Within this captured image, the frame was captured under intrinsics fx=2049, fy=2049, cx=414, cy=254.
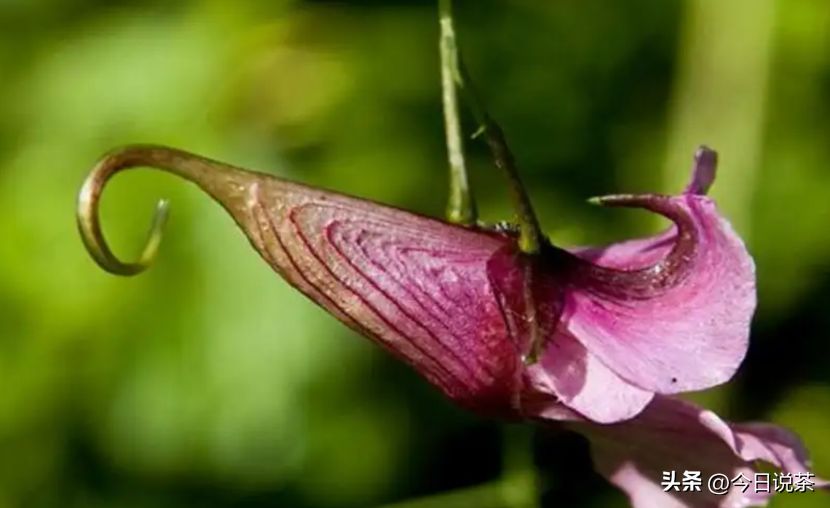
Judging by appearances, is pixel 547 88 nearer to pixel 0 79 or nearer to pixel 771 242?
pixel 771 242

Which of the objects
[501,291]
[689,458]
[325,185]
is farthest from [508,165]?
[325,185]

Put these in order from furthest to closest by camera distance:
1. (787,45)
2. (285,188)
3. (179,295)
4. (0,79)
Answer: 1. (787,45)
2. (0,79)
3. (179,295)
4. (285,188)

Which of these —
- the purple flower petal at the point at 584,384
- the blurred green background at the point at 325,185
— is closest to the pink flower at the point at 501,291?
the purple flower petal at the point at 584,384

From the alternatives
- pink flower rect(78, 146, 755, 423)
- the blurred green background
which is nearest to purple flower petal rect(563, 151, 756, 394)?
pink flower rect(78, 146, 755, 423)

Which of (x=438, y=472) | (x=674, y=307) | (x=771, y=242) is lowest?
(x=438, y=472)

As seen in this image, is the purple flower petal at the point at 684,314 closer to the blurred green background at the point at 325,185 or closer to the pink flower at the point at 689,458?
the pink flower at the point at 689,458

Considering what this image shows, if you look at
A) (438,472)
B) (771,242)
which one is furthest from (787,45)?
(438,472)

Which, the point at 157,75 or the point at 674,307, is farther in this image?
the point at 157,75
